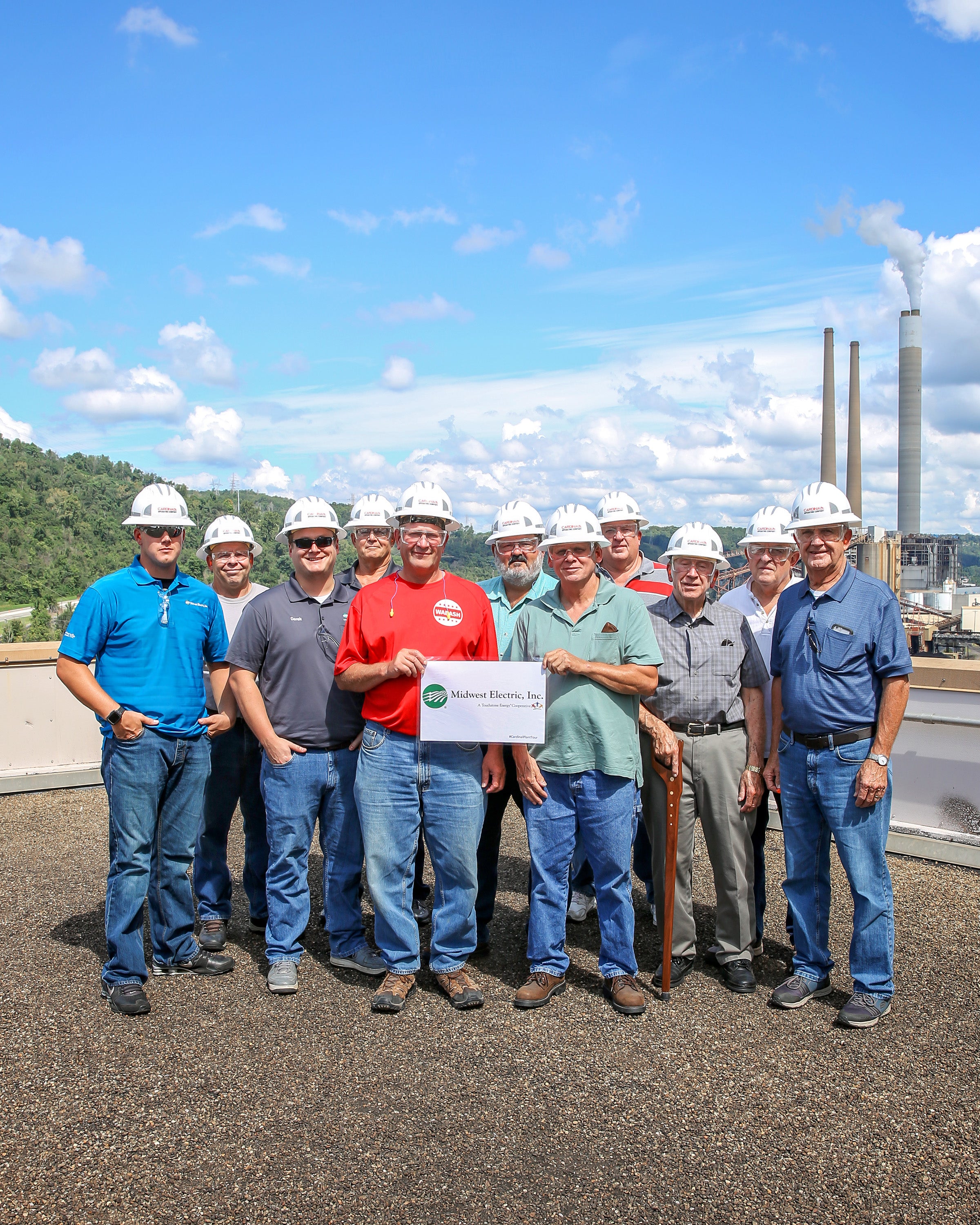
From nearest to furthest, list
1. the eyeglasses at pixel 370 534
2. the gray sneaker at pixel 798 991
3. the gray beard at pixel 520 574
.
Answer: the gray sneaker at pixel 798 991, the gray beard at pixel 520 574, the eyeglasses at pixel 370 534

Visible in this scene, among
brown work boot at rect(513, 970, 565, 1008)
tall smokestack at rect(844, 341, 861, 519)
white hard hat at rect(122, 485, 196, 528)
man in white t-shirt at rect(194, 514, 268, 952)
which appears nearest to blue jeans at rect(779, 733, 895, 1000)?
brown work boot at rect(513, 970, 565, 1008)

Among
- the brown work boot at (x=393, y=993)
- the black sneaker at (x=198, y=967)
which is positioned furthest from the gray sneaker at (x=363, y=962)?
the black sneaker at (x=198, y=967)

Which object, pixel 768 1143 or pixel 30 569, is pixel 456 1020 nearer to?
pixel 768 1143

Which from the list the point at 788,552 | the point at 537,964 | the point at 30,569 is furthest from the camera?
the point at 30,569

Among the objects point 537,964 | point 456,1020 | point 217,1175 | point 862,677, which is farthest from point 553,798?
point 217,1175

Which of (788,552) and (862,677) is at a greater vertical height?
(788,552)

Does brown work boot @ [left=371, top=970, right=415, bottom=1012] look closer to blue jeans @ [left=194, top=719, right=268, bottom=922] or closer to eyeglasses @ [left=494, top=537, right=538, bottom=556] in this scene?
blue jeans @ [left=194, top=719, right=268, bottom=922]

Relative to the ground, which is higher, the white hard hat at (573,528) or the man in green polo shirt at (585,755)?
the white hard hat at (573,528)

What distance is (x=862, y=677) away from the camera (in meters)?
4.48

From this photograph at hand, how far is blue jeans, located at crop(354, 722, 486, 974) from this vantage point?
15.0 ft

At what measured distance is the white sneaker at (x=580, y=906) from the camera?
5.82m

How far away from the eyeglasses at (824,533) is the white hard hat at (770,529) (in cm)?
94

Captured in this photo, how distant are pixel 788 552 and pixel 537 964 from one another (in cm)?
292

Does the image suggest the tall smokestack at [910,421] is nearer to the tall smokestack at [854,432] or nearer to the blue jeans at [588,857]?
the tall smokestack at [854,432]
